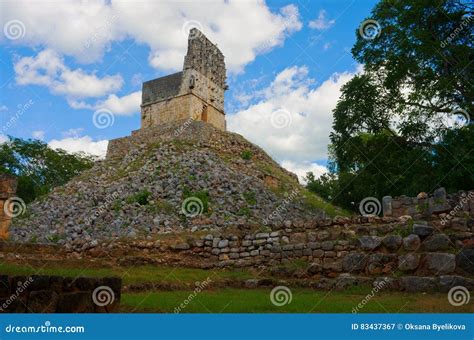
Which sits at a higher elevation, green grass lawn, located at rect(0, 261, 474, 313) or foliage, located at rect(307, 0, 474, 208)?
foliage, located at rect(307, 0, 474, 208)

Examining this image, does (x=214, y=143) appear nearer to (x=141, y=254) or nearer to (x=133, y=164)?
(x=133, y=164)

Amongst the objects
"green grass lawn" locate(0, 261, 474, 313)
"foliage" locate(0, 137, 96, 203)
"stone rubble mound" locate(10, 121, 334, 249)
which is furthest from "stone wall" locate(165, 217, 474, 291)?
"foliage" locate(0, 137, 96, 203)

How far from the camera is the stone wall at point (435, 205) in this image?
41.1 ft

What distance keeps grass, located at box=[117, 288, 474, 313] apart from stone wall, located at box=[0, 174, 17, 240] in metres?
6.24

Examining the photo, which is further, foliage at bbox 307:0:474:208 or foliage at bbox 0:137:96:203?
foliage at bbox 0:137:96:203

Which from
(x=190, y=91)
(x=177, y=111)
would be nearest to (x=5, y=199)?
(x=177, y=111)

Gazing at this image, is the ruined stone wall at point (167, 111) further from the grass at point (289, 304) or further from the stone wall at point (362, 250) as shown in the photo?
the grass at point (289, 304)

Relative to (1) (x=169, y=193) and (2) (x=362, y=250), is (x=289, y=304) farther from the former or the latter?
(1) (x=169, y=193)

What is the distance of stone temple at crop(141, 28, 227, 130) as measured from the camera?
1346 inches

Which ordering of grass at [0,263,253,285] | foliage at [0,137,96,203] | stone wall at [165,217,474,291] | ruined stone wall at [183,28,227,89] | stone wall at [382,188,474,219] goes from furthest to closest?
foliage at [0,137,96,203]
ruined stone wall at [183,28,227,89]
stone wall at [382,188,474,219]
grass at [0,263,253,285]
stone wall at [165,217,474,291]

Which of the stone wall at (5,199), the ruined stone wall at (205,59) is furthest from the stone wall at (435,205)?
the ruined stone wall at (205,59)

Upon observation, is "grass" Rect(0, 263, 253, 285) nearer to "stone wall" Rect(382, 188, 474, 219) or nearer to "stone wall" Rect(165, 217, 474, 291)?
"stone wall" Rect(165, 217, 474, 291)

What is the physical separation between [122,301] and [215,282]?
3414 millimetres

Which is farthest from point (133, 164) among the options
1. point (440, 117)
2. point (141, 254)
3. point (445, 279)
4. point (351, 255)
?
point (445, 279)
